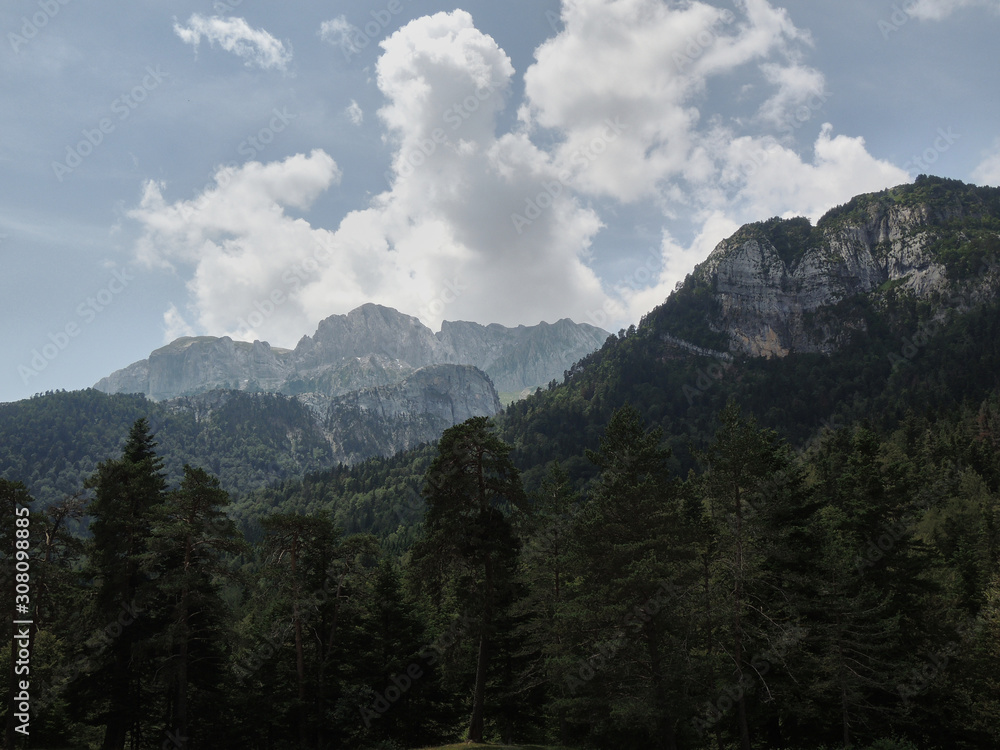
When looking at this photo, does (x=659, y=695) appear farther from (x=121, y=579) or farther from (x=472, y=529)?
(x=121, y=579)

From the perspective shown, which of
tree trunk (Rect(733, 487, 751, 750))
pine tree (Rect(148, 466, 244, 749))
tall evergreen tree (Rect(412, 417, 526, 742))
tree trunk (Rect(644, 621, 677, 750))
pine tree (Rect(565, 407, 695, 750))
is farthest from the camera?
tall evergreen tree (Rect(412, 417, 526, 742))

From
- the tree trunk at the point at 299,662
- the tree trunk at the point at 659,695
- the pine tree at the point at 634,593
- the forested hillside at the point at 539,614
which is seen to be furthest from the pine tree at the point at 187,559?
the tree trunk at the point at 659,695

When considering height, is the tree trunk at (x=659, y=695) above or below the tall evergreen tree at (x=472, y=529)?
below

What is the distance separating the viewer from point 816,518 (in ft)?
101

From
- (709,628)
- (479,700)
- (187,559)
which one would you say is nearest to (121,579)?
(187,559)

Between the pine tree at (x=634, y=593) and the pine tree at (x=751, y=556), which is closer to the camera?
the pine tree at (x=634, y=593)

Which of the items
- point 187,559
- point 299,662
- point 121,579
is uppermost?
point 187,559

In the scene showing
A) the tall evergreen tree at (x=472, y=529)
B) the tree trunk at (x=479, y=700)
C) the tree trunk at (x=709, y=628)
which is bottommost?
the tree trunk at (x=479, y=700)

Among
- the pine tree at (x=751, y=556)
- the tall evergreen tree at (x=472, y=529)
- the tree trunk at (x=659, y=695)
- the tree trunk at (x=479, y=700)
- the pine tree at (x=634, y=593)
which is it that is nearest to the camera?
the tree trunk at (x=659, y=695)

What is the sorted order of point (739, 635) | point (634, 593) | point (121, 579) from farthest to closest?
point (121, 579) < point (739, 635) < point (634, 593)

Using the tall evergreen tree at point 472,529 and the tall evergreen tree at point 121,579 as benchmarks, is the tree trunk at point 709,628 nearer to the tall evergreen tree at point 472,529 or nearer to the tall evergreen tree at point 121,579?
the tall evergreen tree at point 472,529

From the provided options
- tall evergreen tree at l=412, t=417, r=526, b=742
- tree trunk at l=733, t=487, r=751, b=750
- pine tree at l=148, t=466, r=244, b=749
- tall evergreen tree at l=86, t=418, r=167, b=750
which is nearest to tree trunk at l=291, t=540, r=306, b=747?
pine tree at l=148, t=466, r=244, b=749

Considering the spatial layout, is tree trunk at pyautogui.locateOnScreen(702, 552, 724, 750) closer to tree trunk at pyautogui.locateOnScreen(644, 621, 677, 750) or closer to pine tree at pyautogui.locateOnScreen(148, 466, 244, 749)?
tree trunk at pyautogui.locateOnScreen(644, 621, 677, 750)

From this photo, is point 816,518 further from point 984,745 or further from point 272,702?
point 272,702
